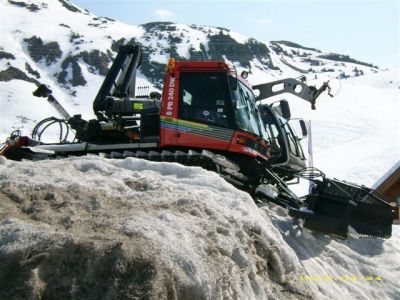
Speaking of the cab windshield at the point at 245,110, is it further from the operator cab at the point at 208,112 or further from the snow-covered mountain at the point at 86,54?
the snow-covered mountain at the point at 86,54

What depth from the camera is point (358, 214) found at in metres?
7.62

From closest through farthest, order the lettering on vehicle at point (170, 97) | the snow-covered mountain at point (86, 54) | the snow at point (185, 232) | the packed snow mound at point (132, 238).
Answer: the packed snow mound at point (132, 238) → the snow at point (185, 232) → the lettering on vehicle at point (170, 97) → the snow-covered mountain at point (86, 54)

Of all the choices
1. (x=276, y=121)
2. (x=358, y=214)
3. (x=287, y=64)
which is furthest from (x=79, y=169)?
(x=287, y=64)

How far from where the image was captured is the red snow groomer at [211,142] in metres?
7.54

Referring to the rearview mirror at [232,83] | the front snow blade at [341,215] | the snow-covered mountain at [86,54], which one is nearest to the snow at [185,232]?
the front snow blade at [341,215]

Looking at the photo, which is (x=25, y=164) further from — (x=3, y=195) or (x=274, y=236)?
(x=274, y=236)

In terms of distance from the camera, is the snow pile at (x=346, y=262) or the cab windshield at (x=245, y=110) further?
the cab windshield at (x=245, y=110)

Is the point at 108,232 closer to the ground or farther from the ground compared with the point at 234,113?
closer to the ground

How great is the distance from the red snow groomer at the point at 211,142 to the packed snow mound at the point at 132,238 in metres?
2.28

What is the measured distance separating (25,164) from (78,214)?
1546mm

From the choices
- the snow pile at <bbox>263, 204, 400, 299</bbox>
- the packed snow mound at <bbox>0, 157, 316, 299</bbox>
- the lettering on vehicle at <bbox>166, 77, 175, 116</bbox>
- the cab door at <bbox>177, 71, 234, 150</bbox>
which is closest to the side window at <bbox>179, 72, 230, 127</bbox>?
the cab door at <bbox>177, 71, 234, 150</bbox>

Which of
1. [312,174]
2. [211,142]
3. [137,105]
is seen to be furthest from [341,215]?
[137,105]

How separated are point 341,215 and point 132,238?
13.2 ft
